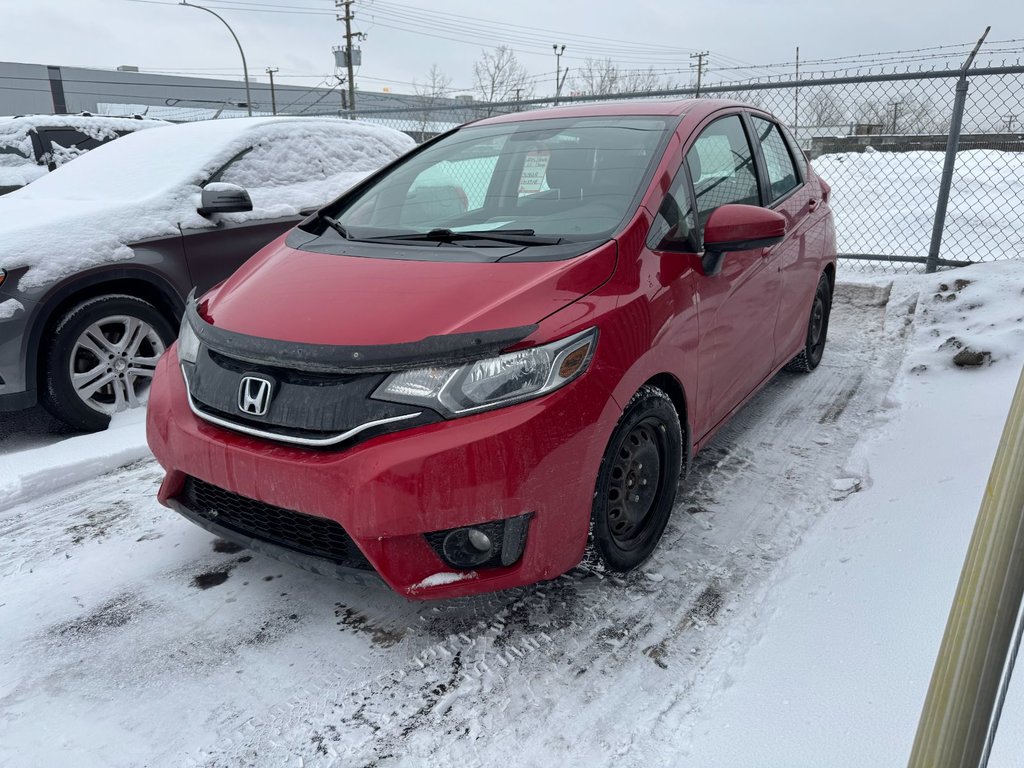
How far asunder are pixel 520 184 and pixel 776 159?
5.16ft

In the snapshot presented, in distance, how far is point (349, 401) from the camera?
2.03 m

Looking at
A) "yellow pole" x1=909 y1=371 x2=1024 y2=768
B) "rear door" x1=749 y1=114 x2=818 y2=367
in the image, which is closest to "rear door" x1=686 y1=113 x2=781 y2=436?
"rear door" x1=749 y1=114 x2=818 y2=367

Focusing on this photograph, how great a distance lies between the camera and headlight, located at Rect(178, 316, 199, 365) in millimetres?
2459

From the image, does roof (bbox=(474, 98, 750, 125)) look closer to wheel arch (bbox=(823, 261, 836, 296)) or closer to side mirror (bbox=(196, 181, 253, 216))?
wheel arch (bbox=(823, 261, 836, 296))

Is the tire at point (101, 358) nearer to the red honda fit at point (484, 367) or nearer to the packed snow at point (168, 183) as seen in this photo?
the packed snow at point (168, 183)

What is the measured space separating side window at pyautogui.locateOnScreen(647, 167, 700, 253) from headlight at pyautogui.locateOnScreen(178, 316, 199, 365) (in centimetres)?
154

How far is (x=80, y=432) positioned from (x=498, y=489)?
9.54 ft

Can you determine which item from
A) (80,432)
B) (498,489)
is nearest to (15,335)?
(80,432)

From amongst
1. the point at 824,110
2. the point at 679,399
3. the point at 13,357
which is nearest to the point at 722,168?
the point at 679,399

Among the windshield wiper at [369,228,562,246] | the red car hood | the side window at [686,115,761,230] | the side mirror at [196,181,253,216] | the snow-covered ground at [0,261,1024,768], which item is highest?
the side window at [686,115,761,230]

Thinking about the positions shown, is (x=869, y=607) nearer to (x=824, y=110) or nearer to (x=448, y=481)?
(x=448, y=481)

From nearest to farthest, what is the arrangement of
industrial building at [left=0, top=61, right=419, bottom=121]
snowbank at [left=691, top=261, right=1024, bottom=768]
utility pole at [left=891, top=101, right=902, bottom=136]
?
snowbank at [left=691, top=261, right=1024, bottom=768]
utility pole at [left=891, top=101, right=902, bottom=136]
industrial building at [left=0, top=61, right=419, bottom=121]

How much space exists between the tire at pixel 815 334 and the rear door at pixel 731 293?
0.91m

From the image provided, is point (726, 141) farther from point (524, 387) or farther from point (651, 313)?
point (524, 387)
